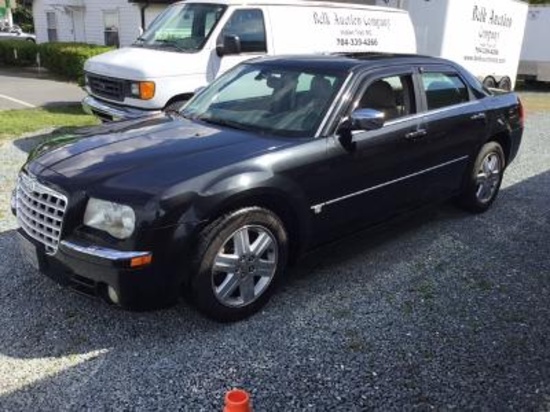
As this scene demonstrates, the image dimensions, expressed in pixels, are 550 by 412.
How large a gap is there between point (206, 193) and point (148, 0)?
20.2 metres

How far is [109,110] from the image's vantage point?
8.38 metres

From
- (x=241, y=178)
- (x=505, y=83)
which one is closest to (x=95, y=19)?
(x=505, y=83)

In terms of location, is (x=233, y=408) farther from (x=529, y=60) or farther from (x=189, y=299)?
(x=529, y=60)

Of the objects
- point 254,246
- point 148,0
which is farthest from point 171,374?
point 148,0

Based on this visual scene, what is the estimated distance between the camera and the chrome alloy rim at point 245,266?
3617mm

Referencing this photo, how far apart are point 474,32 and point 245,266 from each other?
12.7m

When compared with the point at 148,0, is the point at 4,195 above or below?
below

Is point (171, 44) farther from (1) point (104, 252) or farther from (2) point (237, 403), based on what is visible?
(2) point (237, 403)

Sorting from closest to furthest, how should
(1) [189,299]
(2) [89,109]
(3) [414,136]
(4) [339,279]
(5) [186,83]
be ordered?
1. (1) [189,299]
2. (4) [339,279]
3. (3) [414,136]
4. (5) [186,83]
5. (2) [89,109]

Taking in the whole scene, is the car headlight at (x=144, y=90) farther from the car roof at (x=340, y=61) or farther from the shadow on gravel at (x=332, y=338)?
the shadow on gravel at (x=332, y=338)

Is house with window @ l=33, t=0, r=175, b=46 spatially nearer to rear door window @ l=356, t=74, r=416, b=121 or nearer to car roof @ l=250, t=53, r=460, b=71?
car roof @ l=250, t=53, r=460, b=71

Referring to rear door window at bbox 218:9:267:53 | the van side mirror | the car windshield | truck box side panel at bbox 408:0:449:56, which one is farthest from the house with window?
the car windshield

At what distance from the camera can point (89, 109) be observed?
8820 mm

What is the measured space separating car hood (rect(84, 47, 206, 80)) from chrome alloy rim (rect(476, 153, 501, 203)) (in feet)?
13.7
